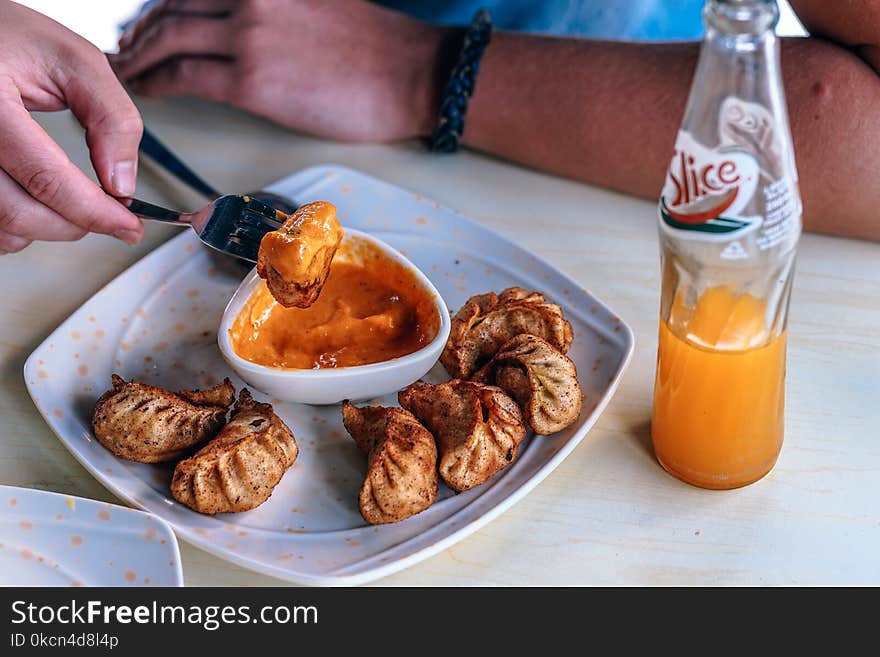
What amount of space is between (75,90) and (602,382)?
3.00 ft

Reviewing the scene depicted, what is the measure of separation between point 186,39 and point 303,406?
97 cm

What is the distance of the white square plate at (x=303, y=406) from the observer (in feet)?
3.89

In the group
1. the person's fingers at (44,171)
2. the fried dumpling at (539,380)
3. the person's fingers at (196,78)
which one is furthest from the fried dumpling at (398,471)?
the person's fingers at (196,78)

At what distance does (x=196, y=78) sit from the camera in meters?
2.02

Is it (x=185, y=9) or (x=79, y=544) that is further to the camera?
(x=185, y=9)

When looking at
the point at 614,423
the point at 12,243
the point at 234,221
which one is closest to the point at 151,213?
the point at 234,221

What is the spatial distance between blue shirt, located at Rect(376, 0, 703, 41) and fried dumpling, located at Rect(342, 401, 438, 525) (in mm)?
1291

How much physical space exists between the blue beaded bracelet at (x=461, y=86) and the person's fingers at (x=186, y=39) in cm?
46

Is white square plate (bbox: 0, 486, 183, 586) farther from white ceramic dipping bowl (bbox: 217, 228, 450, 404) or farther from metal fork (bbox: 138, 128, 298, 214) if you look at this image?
metal fork (bbox: 138, 128, 298, 214)

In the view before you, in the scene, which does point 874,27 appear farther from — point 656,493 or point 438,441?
point 438,441

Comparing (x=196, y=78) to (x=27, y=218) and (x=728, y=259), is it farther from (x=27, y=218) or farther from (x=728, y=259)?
(x=728, y=259)

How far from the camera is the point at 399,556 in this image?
1149mm
